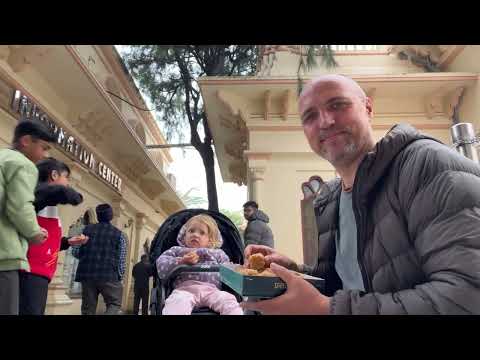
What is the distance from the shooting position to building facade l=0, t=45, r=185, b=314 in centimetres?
356

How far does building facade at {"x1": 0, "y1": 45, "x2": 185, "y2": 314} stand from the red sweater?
2018mm

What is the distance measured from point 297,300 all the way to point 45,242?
180 centimetres

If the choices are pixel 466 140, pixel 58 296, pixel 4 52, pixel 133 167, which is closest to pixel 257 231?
pixel 466 140

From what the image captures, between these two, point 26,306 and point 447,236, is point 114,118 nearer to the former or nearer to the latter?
point 26,306

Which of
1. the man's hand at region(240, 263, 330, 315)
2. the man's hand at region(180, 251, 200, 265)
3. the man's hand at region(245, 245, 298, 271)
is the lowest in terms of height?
the man's hand at region(240, 263, 330, 315)

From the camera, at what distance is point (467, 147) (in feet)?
5.59

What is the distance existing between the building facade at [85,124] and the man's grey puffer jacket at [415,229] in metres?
3.86

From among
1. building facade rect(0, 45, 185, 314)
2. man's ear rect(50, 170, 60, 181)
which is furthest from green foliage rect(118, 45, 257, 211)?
man's ear rect(50, 170, 60, 181)

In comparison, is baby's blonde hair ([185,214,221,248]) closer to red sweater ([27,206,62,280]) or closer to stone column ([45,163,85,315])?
red sweater ([27,206,62,280])

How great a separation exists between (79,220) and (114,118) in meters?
2.03

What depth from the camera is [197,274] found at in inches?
83.7

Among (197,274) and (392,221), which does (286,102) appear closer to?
(197,274)

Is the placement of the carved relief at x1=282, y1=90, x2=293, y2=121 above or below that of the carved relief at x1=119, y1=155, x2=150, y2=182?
below
